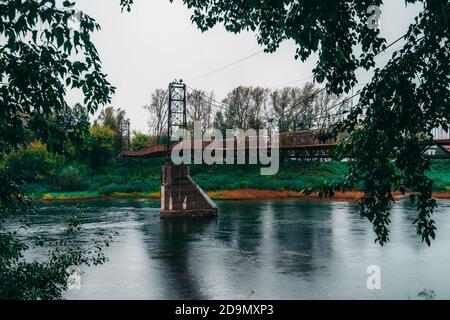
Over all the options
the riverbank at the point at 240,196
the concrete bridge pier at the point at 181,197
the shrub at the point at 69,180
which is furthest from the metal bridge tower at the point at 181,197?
the shrub at the point at 69,180

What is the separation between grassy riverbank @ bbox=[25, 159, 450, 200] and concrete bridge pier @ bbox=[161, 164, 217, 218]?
807 inches

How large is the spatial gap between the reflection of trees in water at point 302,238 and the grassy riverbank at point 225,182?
16.8 metres

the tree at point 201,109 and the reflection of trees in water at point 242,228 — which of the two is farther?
the tree at point 201,109

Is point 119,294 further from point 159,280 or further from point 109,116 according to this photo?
point 109,116

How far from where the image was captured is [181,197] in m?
44.2

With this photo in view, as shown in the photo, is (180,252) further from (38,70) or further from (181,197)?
(38,70)

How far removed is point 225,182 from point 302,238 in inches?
1497

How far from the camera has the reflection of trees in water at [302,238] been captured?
23516mm

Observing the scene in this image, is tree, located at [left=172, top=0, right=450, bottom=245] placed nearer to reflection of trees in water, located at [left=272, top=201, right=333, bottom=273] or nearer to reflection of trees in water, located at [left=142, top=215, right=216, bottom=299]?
reflection of trees in water, located at [left=142, top=215, right=216, bottom=299]

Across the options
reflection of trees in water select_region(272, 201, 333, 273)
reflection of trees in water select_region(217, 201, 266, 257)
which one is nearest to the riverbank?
reflection of trees in water select_region(217, 201, 266, 257)

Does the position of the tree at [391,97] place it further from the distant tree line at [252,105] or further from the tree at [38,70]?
the distant tree line at [252,105]

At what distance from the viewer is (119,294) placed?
17922 mm

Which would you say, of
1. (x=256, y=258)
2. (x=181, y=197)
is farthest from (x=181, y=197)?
(x=256, y=258)
